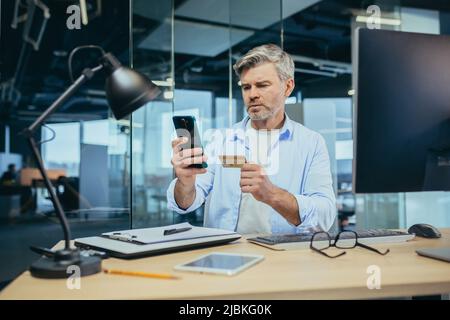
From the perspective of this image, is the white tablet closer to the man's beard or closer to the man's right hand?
the man's right hand

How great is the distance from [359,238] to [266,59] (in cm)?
97

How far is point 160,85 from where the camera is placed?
3346 millimetres

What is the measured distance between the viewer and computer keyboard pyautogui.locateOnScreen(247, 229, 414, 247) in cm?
115

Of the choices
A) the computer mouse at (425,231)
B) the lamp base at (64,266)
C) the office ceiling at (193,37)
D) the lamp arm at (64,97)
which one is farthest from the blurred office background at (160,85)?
the lamp base at (64,266)

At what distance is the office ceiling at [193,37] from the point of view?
464 cm

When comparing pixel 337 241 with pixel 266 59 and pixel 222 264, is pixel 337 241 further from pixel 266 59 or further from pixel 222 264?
pixel 266 59

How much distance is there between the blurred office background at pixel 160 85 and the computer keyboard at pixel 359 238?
324mm

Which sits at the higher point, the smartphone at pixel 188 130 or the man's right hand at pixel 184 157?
the smartphone at pixel 188 130

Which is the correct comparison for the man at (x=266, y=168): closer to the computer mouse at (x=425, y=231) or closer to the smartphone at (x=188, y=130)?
the smartphone at (x=188, y=130)

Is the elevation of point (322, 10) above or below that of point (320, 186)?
above

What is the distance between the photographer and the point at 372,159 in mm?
978
